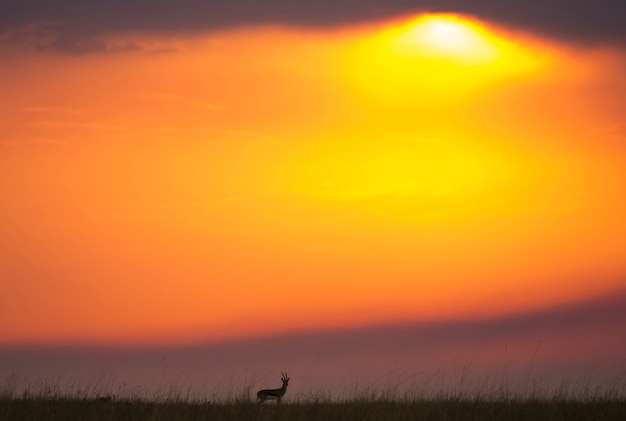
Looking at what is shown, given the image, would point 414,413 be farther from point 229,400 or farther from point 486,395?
point 229,400

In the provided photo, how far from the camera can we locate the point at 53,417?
882 inches

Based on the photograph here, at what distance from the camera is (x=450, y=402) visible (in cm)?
2523

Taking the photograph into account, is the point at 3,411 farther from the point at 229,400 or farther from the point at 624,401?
the point at 624,401

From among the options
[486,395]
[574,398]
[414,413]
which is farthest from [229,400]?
[574,398]

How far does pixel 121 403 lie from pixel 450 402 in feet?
25.3

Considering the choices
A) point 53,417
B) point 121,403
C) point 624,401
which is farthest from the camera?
point 624,401

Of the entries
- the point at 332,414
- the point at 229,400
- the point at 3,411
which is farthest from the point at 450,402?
the point at 3,411

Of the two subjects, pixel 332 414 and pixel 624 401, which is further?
pixel 624 401

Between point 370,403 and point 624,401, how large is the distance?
6.32 m

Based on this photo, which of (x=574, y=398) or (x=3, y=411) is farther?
(x=574, y=398)

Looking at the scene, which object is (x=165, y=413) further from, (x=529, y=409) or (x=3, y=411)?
(x=529, y=409)

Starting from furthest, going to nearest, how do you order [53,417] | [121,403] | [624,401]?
[624,401] < [121,403] < [53,417]

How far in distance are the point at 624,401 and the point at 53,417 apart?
13573mm

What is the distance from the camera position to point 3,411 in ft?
74.7
